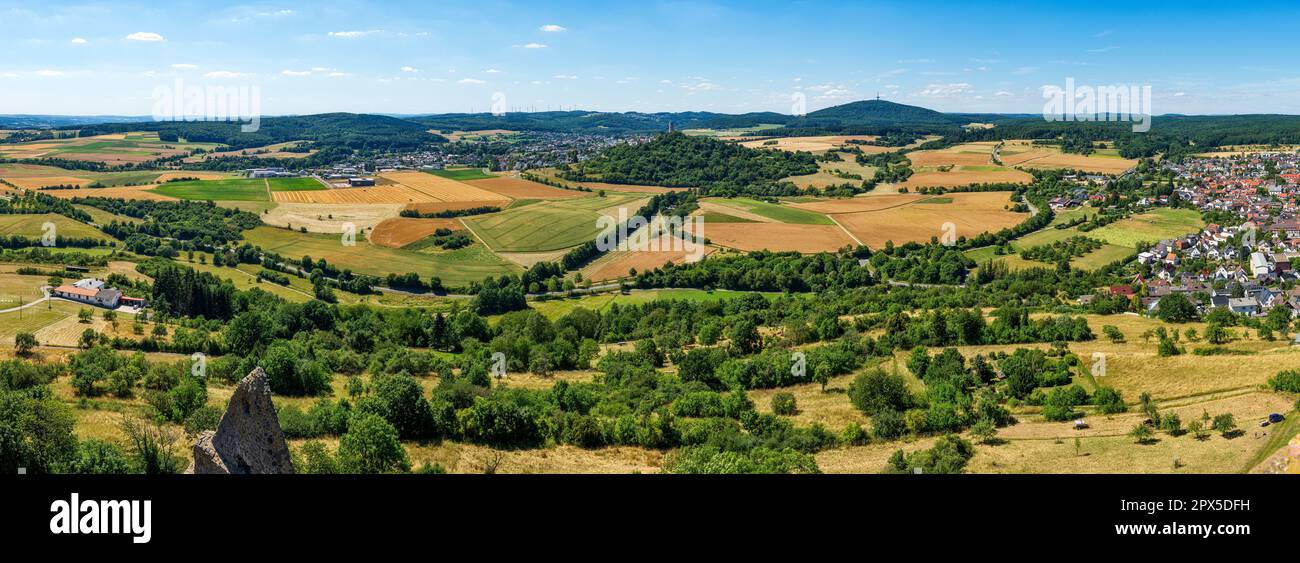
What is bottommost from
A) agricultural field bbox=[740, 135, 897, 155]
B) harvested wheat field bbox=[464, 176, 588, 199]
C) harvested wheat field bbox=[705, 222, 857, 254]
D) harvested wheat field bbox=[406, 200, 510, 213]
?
harvested wheat field bbox=[705, 222, 857, 254]

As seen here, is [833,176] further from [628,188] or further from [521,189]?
[521,189]

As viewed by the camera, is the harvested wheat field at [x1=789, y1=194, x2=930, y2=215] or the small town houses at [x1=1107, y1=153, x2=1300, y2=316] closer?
the small town houses at [x1=1107, y1=153, x2=1300, y2=316]

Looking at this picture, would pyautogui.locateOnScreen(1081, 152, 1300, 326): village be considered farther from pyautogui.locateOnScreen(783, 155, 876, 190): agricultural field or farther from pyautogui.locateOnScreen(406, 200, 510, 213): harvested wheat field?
pyautogui.locateOnScreen(406, 200, 510, 213): harvested wheat field

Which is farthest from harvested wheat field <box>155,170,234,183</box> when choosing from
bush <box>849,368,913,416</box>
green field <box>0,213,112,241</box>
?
bush <box>849,368,913,416</box>

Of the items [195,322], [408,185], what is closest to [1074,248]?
[195,322]

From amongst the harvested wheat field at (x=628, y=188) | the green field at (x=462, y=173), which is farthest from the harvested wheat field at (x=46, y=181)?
the harvested wheat field at (x=628, y=188)
